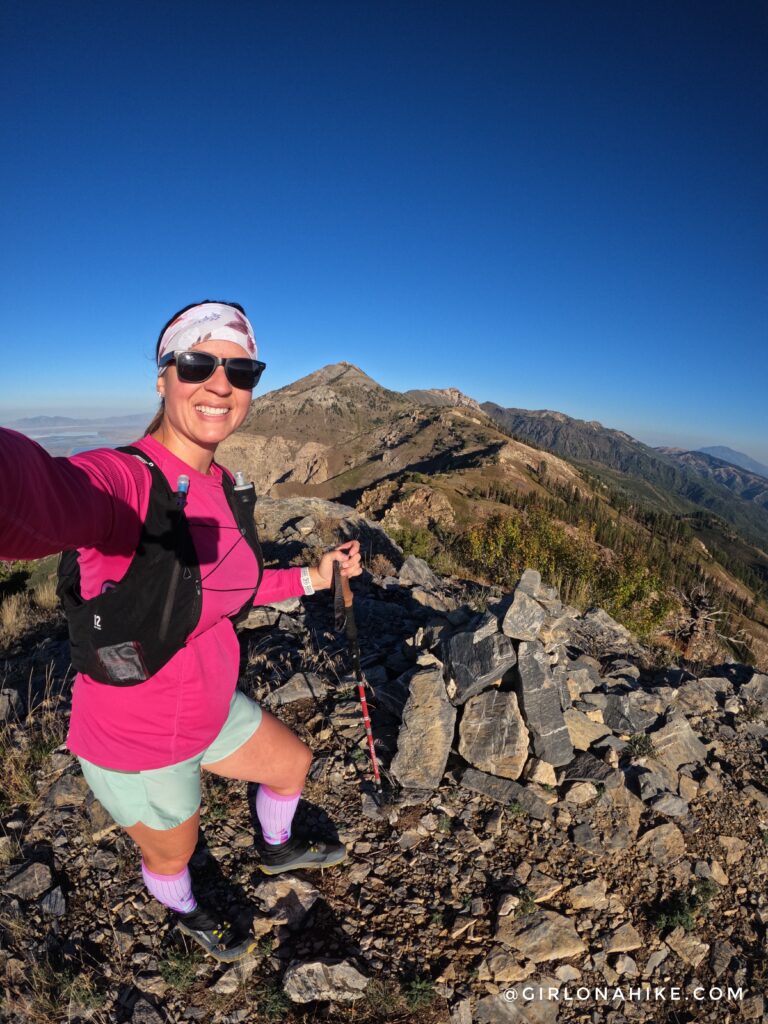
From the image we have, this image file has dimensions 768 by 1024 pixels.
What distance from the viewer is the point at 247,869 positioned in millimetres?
3963

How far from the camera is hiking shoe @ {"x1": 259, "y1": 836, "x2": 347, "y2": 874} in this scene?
3807 mm

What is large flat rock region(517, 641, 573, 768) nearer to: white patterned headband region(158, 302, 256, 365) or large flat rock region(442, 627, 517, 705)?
A: large flat rock region(442, 627, 517, 705)

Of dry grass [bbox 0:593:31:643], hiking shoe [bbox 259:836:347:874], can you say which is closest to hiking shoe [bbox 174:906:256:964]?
hiking shoe [bbox 259:836:347:874]

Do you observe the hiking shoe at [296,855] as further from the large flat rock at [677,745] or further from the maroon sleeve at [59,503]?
the large flat rock at [677,745]

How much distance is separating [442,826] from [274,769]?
204 centimetres

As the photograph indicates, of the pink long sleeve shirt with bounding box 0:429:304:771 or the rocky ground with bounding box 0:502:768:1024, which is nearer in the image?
the pink long sleeve shirt with bounding box 0:429:304:771

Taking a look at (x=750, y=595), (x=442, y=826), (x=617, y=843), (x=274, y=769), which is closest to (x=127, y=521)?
(x=274, y=769)

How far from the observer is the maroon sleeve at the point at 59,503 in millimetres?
1454

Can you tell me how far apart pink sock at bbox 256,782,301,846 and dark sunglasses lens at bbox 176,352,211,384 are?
287cm

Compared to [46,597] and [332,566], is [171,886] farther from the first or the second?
[46,597]

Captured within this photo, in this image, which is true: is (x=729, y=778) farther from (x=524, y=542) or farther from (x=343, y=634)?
(x=524, y=542)

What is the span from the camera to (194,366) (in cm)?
259

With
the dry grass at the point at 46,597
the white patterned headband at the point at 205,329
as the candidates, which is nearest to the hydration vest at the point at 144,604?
the white patterned headband at the point at 205,329

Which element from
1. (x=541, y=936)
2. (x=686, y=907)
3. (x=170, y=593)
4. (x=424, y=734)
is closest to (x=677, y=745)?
(x=686, y=907)
